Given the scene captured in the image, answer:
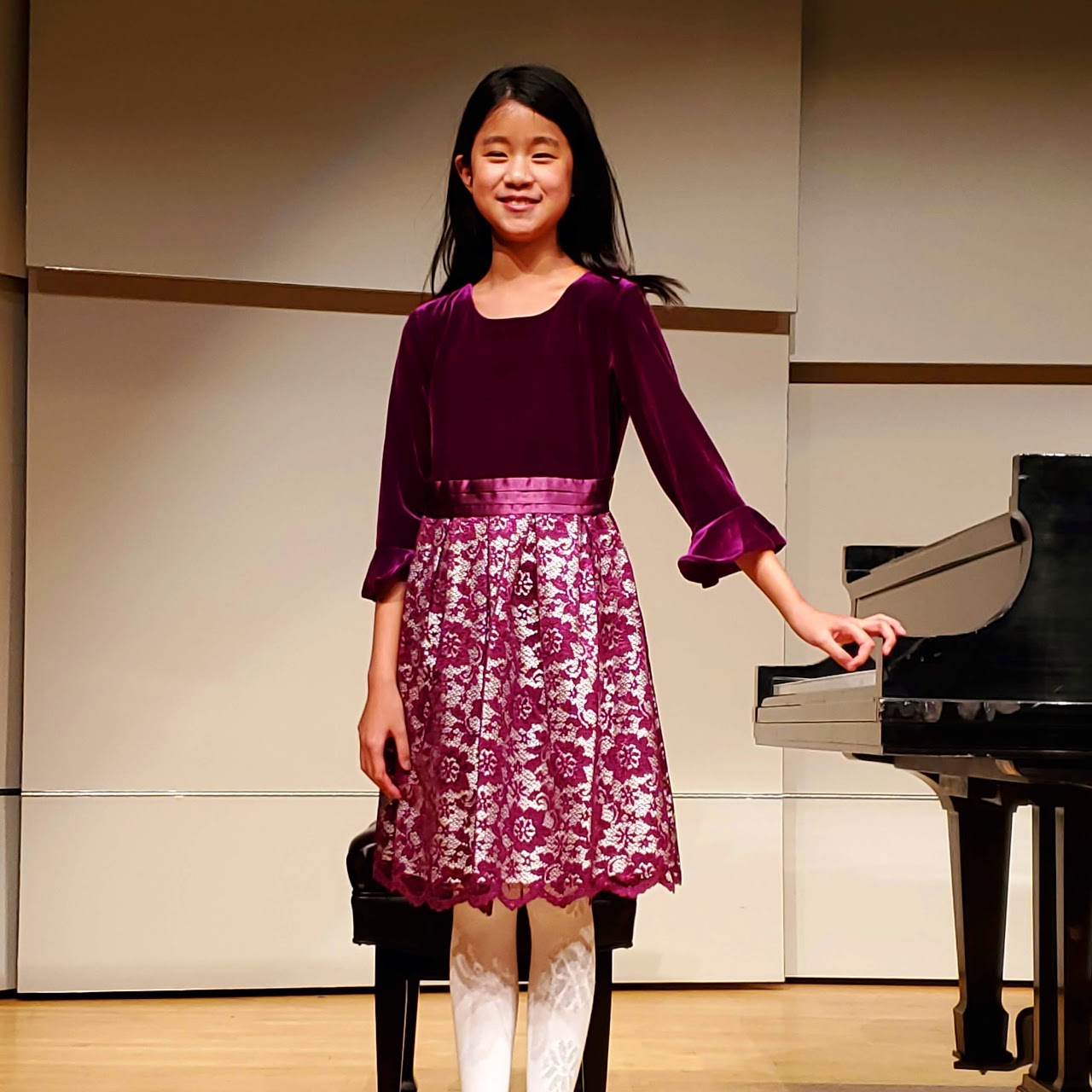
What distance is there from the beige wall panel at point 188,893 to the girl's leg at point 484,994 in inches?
80.2

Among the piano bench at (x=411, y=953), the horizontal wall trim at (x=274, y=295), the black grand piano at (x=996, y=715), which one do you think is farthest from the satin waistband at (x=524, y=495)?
the horizontal wall trim at (x=274, y=295)

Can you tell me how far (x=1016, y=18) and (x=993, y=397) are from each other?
108cm

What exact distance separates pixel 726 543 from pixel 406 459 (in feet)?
1.41

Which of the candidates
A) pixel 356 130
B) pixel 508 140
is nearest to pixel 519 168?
pixel 508 140

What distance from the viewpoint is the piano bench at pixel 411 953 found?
223cm

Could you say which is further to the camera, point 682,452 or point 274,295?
point 274,295

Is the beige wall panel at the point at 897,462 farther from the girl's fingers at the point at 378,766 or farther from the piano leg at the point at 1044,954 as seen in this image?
the girl's fingers at the point at 378,766

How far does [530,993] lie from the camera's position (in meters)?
1.67

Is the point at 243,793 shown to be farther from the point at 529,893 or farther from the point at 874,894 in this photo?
the point at 529,893

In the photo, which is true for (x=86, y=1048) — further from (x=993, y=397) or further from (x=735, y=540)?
(x=993, y=397)

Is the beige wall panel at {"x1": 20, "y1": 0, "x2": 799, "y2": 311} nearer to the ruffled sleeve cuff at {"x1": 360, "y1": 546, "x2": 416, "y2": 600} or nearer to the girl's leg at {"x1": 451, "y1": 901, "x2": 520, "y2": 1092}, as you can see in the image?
the ruffled sleeve cuff at {"x1": 360, "y1": 546, "x2": 416, "y2": 600}

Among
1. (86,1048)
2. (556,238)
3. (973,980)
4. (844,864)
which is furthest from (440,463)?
(844,864)

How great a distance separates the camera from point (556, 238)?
70.6 inches

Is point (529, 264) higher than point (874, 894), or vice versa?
point (529, 264)
